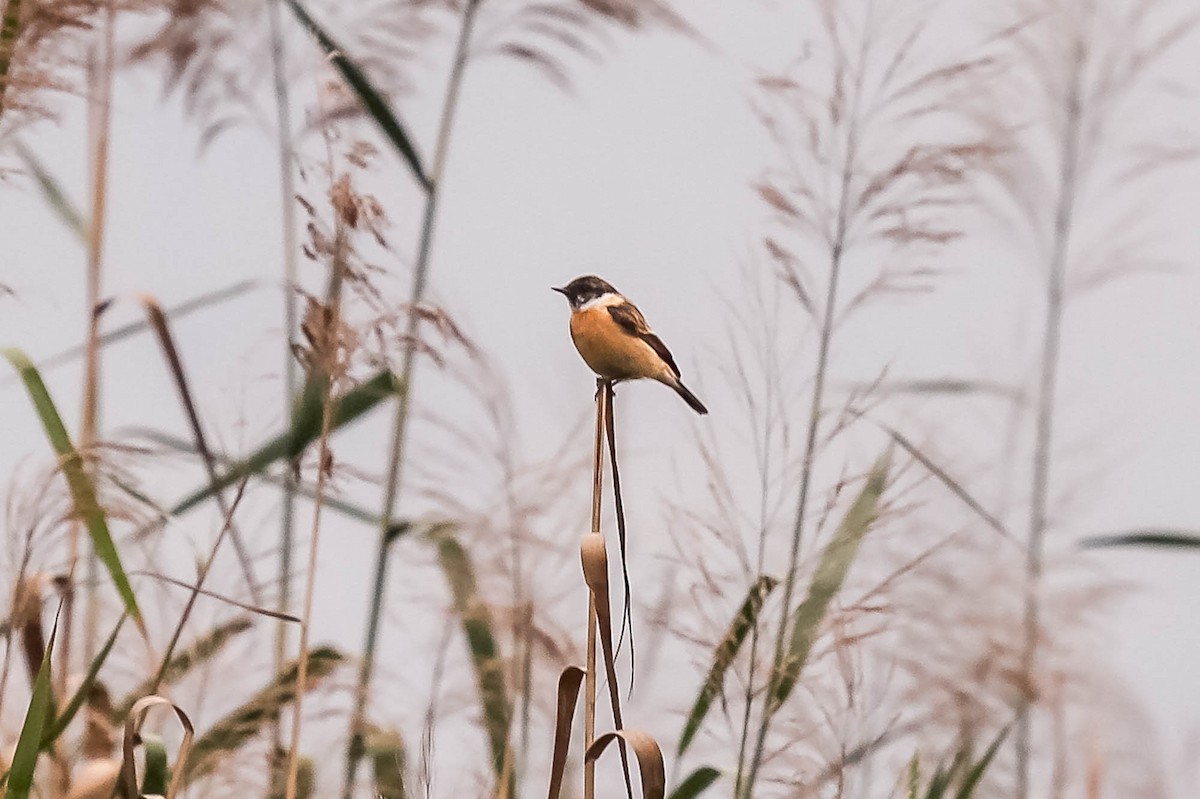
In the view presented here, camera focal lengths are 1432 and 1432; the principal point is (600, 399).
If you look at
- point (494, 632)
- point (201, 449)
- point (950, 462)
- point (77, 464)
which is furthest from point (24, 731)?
point (950, 462)

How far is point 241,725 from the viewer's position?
162 centimetres

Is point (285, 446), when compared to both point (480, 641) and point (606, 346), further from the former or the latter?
point (606, 346)

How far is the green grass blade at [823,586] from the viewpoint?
4.79ft

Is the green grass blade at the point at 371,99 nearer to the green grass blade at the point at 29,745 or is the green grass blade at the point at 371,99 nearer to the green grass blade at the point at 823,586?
the green grass blade at the point at 823,586

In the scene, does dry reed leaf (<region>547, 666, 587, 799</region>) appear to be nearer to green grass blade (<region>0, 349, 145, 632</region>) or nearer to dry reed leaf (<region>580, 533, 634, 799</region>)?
dry reed leaf (<region>580, 533, 634, 799</region>)

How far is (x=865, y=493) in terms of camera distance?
1.59 m

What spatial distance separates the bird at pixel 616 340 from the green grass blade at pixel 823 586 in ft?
1.16

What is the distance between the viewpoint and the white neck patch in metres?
1.24

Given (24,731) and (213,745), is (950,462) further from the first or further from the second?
(24,731)

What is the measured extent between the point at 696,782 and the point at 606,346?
1.87ft

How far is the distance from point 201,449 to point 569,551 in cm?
43

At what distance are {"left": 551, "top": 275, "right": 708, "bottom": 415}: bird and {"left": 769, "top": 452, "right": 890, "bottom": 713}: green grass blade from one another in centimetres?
35

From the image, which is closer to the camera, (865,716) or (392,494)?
(865,716)

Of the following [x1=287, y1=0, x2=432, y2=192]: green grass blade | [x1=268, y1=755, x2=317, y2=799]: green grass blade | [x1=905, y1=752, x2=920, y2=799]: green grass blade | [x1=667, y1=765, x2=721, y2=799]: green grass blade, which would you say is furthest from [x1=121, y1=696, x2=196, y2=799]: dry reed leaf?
[x1=287, y1=0, x2=432, y2=192]: green grass blade
